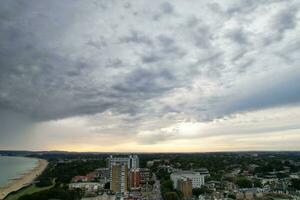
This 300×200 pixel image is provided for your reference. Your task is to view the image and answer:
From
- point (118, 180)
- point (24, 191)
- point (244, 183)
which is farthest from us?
point (244, 183)

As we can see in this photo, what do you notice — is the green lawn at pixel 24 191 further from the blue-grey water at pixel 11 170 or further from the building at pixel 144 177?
the building at pixel 144 177

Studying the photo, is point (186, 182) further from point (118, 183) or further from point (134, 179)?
point (134, 179)

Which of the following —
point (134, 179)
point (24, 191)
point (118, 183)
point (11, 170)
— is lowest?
point (24, 191)

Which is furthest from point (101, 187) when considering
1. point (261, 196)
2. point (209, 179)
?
point (261, 196)

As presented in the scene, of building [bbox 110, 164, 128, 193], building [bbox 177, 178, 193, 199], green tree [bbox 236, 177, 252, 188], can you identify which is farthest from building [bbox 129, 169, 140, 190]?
green tree [bbox 236, 177, 252, 188]

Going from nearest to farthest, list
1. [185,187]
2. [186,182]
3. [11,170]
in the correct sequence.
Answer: [185,187]
[186,182]
[11,170]

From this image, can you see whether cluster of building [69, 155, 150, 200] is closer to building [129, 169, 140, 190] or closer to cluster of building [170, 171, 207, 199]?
building [129, 169, 140, 190]

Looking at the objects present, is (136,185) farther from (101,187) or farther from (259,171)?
(259,171)

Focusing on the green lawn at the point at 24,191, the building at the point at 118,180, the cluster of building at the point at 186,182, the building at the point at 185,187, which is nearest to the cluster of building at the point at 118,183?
the building at the point at 118,180

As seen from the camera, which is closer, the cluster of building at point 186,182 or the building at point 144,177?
the cluster of building at point 186,182

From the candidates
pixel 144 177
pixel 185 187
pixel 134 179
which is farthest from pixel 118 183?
Answer: pixel 144 177

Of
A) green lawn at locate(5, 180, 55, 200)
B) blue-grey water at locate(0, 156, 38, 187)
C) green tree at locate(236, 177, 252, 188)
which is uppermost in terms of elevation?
blue-grey water at locate(0, 156, 38, 187)
